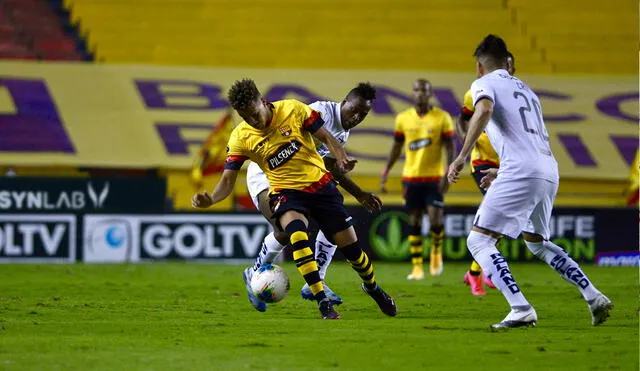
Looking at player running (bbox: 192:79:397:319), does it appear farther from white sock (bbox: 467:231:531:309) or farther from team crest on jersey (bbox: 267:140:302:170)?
white sock (bbox: 467:231:531:309)

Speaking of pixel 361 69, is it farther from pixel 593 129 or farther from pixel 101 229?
pixel 101 229

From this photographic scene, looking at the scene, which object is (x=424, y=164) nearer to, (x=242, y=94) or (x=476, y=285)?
(x=476, y=285)

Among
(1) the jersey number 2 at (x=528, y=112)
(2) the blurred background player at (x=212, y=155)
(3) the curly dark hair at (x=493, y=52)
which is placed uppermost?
(3) the curly dark hair at (x=493, y=52)

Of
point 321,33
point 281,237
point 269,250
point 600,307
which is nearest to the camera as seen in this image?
point 600,307

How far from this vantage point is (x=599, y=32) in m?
27.4

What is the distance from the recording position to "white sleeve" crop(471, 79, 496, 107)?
8914mm

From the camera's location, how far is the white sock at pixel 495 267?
9.02 metres

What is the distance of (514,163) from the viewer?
9055mm

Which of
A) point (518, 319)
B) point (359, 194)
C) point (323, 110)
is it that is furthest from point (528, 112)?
point (323, 110)

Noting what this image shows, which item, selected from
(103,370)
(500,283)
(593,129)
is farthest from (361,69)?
(103,370)

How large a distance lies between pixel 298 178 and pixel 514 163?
1838mm

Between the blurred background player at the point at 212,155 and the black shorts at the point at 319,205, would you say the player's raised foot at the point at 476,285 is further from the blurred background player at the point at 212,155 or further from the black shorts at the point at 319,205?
the blurred background player at the point at 212,155

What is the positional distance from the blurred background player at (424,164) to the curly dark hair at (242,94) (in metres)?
6.96

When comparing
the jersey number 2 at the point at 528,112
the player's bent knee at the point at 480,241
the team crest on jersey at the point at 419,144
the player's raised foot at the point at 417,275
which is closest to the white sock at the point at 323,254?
the player's bent knee at the point at 480,241
